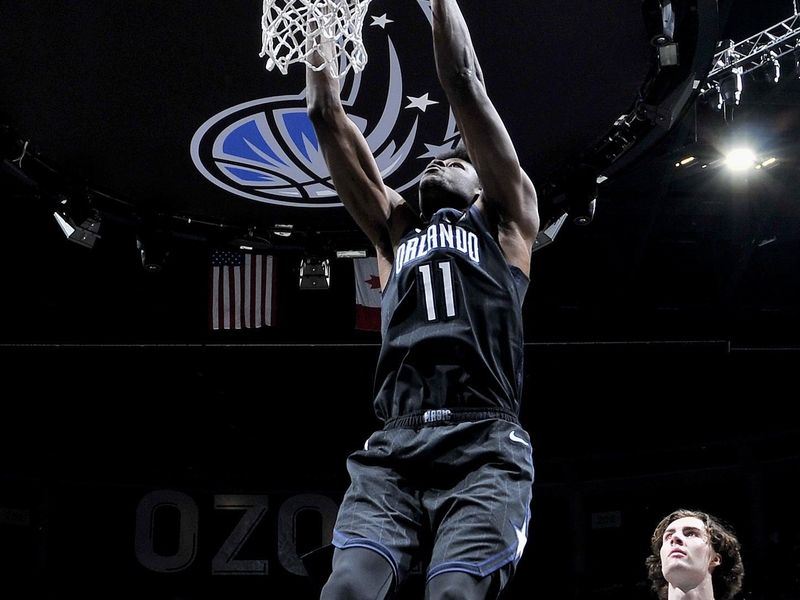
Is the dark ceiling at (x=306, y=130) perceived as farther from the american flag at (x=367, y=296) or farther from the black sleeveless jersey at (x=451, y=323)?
the black sleeveless jersey at (x=451, y=323)

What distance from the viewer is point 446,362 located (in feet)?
9.16

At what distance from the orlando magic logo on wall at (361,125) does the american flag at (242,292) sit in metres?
1.90

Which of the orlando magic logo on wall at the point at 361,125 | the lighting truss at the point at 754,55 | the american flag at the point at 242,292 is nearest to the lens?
the orlando magic logo on wall at the point at 361,125

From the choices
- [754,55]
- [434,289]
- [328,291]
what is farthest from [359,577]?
[328,291]

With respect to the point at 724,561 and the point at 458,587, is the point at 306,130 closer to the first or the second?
the point at 724,561

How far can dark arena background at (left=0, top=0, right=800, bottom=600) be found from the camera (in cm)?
653

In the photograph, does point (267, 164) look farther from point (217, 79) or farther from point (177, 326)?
point (177, 326)

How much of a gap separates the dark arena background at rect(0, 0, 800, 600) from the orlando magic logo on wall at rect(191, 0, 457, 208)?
0.9 inches

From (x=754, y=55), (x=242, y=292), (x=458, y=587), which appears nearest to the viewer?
(x=458, y=587)

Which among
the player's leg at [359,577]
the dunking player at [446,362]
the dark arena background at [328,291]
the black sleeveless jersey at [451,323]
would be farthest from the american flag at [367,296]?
the player's leg at [359,577]

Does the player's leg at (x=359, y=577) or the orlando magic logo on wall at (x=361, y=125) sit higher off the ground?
the orlando magic logo on wall at (x=361, y=125)

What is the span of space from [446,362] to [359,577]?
67cm

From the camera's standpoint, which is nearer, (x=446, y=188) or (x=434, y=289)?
(x=434, y=289)

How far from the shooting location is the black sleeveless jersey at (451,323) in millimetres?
2789
